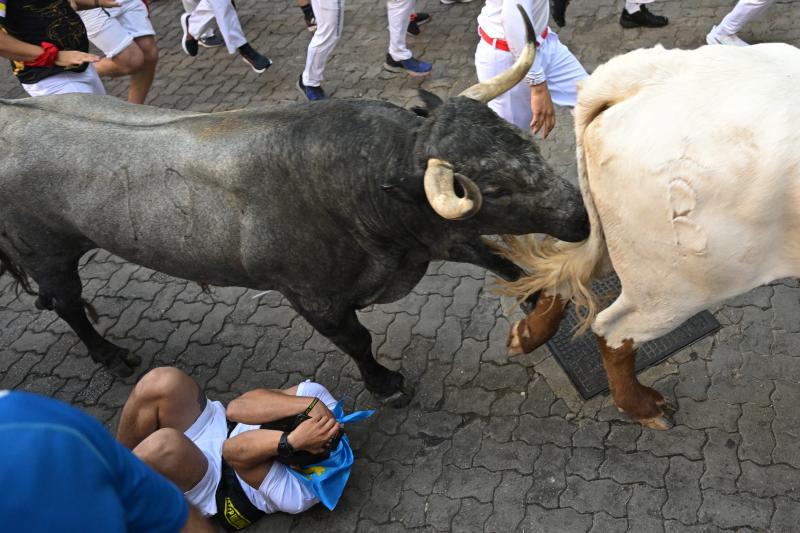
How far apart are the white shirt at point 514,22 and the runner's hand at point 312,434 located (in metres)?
2.27

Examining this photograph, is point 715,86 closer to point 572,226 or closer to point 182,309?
point 572,226

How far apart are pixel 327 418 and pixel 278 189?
3.68 ft

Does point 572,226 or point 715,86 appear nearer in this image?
point 715,86

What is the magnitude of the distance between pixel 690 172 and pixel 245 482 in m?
2.48

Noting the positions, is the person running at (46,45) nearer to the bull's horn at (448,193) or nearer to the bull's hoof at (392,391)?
the bull's hoof at (392,391)

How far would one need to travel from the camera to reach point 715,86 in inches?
89.1

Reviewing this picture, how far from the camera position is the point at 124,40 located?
5.65 metres

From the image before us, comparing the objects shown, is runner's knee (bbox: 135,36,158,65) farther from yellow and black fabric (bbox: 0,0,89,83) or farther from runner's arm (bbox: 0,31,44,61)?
runner's arm (bbox: 0,31,44,61)

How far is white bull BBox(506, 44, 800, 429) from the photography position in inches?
86.0

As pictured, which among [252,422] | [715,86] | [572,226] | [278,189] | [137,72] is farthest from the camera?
[137,72]

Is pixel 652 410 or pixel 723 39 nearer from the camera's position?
pixel 652 410

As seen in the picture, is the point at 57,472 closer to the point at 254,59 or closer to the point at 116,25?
the point at 116,25

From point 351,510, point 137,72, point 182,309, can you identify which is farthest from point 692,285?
point 137,72

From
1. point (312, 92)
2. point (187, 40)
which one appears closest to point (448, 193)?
point (312, 92)
